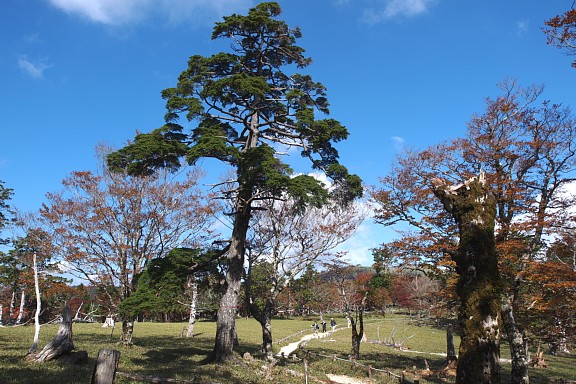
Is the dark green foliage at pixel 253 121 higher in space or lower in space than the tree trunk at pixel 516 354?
higher

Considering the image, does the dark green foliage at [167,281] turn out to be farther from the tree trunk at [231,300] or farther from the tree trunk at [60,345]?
the tree trunk at [60,345]

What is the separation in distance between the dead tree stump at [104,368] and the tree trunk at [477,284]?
16.6ft

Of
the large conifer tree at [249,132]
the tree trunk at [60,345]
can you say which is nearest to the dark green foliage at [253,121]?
the large conifer tree at [249,132]

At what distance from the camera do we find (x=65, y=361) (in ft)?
37.7

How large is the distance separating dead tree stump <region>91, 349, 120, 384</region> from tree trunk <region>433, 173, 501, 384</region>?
16.6 ft

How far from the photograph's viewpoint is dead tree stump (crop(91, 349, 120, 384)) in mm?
5281

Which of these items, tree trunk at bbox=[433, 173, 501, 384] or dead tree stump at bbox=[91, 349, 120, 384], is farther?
dead tree stump at bbox=[91, 349, 120, 384]

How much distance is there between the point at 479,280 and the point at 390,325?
45.9 m

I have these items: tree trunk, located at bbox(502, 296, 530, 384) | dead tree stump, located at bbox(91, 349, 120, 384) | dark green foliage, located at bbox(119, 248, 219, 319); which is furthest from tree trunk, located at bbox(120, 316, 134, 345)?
tree trunk, located at bbox(502, 296, 530, 384)

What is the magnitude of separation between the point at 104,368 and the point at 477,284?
18.5ft

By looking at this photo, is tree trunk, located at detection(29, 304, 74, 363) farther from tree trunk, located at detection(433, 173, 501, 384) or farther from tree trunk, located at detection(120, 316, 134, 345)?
tree trunk, located at detection(433, 173, 501, 384)

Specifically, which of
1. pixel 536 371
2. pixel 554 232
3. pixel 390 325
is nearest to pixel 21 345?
pixel 554 232

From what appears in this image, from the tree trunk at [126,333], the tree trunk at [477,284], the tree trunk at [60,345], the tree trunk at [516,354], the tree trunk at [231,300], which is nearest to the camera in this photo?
the tree trunk at [477,284]

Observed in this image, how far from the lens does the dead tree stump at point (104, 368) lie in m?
5.28
